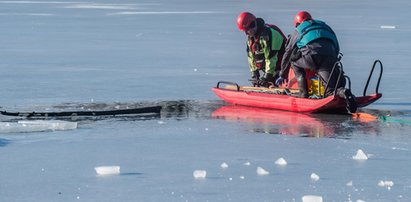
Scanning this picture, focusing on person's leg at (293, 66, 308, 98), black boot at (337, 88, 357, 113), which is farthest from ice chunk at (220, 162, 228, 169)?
person's leg at (293, 66, 308, 98)

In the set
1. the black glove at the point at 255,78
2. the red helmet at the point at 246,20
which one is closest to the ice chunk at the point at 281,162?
the red helmet at the point at 246,20

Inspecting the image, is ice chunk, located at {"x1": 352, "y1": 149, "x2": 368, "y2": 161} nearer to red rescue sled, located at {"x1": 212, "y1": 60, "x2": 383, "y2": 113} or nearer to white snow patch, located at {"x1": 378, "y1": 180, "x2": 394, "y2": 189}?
white snow patch, located at {"x1": 378, "y1": 180, "x2": 394, "y2": 189}

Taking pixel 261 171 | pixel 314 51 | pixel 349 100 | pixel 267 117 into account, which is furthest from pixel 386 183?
pixel 314 51

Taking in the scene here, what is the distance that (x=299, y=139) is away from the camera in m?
10.2

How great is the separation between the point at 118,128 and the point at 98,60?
8187mm

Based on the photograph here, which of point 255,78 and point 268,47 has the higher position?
point 268,47

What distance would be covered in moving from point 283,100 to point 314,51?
643mm

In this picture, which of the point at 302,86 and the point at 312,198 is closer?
the point at 312,198

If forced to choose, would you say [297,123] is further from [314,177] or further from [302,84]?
[314,177]

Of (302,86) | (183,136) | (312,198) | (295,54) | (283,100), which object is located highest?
(295,54)

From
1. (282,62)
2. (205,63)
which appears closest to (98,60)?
(205,63)

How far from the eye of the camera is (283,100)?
12.3 m

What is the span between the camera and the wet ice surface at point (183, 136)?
7754 mm

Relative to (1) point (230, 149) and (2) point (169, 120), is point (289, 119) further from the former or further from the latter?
(1) point (230, 149)
